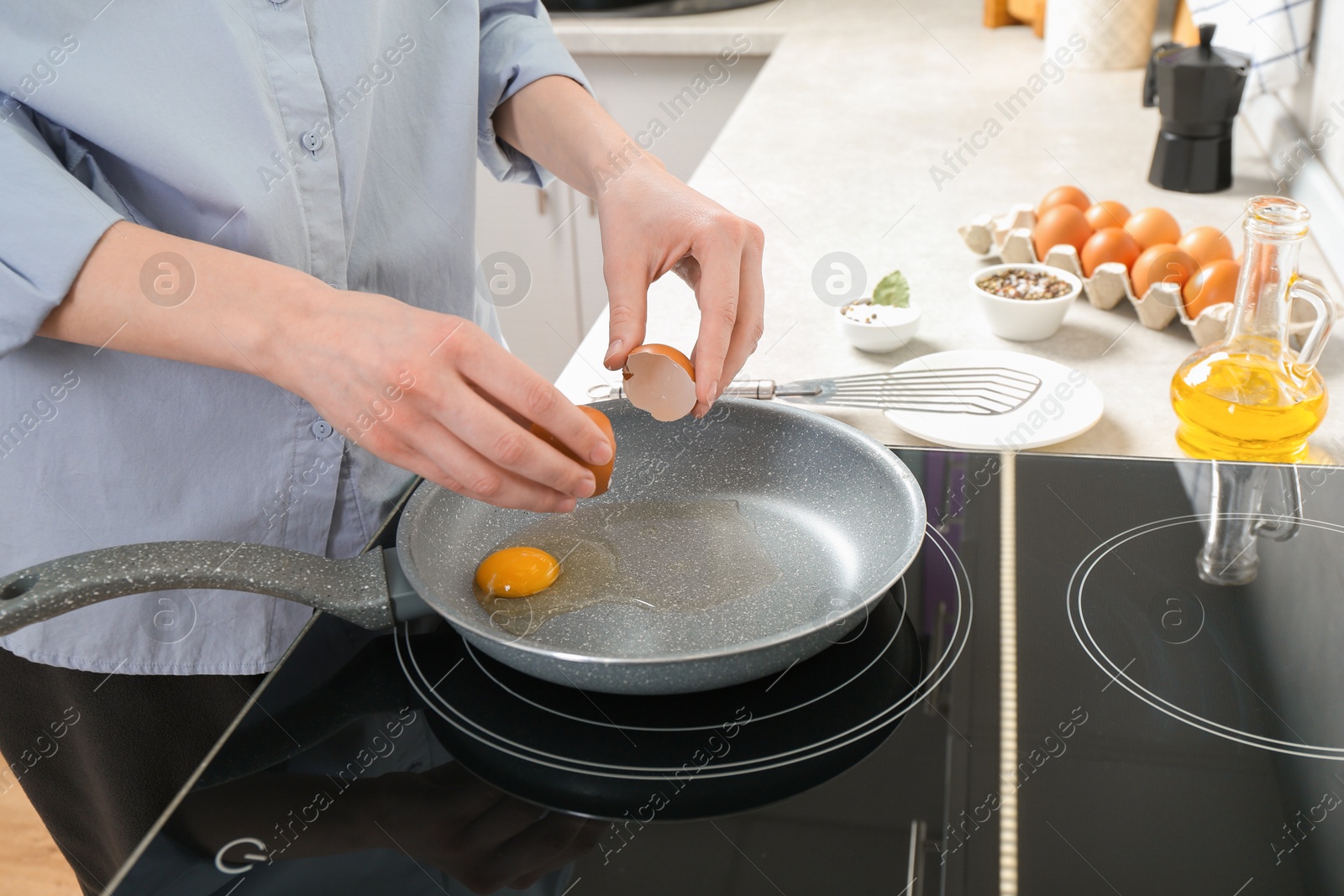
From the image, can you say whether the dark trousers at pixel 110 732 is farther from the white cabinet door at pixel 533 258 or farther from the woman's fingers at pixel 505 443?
the white cabinet door at pixel 533 258

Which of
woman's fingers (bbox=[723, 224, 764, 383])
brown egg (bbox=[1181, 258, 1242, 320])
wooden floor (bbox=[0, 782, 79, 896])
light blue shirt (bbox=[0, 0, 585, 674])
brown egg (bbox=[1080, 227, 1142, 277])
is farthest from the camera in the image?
wooden floor (bbox=[0, 782, 79, 896])

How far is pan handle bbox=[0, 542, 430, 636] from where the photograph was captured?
510mm

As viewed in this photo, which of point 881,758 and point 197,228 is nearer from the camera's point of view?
point 881,758

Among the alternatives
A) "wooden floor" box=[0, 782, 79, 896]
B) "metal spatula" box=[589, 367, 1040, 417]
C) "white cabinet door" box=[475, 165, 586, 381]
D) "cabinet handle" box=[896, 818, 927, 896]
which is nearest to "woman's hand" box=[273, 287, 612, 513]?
"cabinet handle" box=[896, 818, 927, 896]

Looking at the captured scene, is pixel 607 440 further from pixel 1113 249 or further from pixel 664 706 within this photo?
pixel 1113 249

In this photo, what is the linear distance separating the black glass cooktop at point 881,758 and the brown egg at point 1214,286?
1.18 ft

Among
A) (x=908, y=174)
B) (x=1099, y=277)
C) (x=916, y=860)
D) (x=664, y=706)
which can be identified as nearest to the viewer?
(x=916, y=860)

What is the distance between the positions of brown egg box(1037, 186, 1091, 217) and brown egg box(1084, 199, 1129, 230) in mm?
24

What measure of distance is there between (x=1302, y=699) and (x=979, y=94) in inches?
55.7

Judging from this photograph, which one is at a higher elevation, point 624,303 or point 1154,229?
point 624,303

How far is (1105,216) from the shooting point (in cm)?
112

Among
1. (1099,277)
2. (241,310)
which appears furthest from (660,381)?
(1099,277)

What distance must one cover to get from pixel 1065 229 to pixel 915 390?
1.09ft

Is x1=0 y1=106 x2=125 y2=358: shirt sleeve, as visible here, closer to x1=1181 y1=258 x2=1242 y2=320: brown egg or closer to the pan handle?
the pan handle
